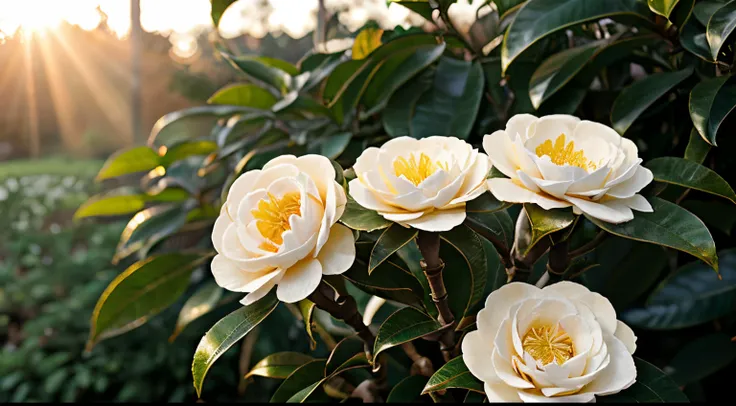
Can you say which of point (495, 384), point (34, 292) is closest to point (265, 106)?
point (495, 384)

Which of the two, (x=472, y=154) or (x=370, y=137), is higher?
(x=472, y=154)

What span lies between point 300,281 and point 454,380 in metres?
0.12

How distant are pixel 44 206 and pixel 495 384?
2237mm

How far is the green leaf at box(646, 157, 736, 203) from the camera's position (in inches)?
16.8

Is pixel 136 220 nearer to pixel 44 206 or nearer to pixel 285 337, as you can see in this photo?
pixel 285 337

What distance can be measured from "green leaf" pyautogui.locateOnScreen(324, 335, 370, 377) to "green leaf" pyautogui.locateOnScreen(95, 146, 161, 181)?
40cm

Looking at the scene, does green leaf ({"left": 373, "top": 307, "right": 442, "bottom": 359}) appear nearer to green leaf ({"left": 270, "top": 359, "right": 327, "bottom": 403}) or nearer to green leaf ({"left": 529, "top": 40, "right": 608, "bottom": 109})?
green leaf ({"left": 270, "top": 359, "right": 327, "bottom": 403})

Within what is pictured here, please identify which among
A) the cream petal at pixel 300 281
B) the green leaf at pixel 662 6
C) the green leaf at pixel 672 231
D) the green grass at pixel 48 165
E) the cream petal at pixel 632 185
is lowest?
the green grass at pixel 48 165

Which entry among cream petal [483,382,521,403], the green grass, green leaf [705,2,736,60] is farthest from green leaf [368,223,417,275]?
the green grass

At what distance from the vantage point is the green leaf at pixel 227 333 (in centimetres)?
39

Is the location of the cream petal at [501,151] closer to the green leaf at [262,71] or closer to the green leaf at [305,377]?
the green leaf at [305,377]

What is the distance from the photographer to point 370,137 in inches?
29.2

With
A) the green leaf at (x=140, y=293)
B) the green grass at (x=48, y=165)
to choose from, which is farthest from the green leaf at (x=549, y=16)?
the green grass at (x=48, y=165)

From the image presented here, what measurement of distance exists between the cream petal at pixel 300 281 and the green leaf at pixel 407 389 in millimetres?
217
